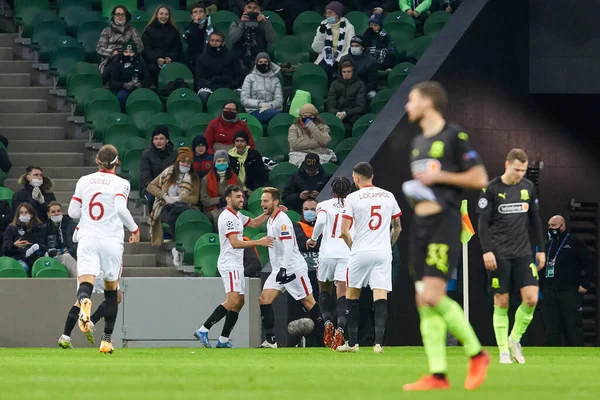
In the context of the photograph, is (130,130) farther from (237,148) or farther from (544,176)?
(544,176)

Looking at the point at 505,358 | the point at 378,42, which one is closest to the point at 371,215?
the point at 505,358

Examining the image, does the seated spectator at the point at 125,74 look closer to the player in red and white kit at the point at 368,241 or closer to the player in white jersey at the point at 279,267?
the player in white jersey at the point at 279,267

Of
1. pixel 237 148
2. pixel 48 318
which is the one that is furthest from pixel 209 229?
pixel 48 318

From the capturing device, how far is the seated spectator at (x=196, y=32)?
2389 cm

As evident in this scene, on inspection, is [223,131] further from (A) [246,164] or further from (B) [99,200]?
(B) [99,200]

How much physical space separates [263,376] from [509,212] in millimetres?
4231

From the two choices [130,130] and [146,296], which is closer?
[146,296]

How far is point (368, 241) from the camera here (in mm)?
16156

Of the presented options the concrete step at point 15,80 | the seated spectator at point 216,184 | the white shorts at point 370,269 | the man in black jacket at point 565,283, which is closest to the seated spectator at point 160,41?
the concrete step at point 15,80

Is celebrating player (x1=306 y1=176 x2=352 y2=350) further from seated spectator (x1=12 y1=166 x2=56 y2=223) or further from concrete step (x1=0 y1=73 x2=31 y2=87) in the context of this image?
concrete step (x1=0 y1=73 x2=31 y2=87)

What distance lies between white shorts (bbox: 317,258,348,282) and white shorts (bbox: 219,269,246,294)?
1030 millimetres

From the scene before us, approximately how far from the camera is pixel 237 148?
20.7m

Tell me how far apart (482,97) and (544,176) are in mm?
2243

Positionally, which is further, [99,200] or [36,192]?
[36,192]
